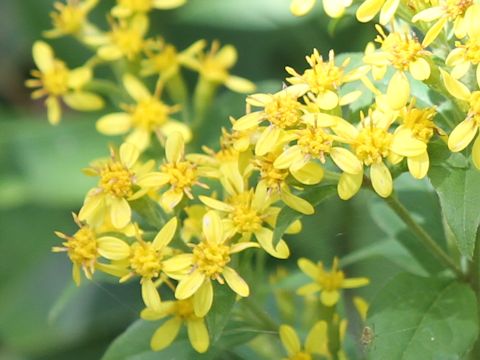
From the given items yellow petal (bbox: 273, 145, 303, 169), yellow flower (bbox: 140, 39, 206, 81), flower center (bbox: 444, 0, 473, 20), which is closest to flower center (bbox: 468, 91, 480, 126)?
flower center (bbox: 444, 0, 473, 20)

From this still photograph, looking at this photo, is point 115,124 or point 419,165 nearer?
point 419,165

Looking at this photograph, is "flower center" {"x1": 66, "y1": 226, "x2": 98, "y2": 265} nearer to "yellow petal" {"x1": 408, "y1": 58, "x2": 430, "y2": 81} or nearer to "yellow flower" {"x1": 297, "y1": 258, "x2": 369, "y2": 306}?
"yellow flower" {"x1": 297, "y1": 258, "x2": 369, "y2": 306}

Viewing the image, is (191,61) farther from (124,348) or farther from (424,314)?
(424,314)

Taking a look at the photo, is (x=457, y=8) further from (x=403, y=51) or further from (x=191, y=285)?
(x=191, y=285)

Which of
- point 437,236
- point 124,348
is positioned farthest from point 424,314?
point 124,348

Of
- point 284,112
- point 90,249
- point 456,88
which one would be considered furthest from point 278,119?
point 90,249
